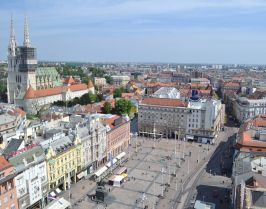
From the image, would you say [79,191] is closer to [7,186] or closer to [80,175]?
[80,175]

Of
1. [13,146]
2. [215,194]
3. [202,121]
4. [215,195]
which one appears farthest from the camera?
[202,121]

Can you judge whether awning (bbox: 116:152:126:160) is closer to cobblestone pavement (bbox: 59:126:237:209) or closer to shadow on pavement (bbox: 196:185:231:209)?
cobblestone pavement (bbox: 59:126:237:209)

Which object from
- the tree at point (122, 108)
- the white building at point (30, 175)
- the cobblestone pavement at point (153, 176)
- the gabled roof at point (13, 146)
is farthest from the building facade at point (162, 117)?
the gabled roof at point (13, 146)

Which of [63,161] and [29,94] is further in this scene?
[29,94]

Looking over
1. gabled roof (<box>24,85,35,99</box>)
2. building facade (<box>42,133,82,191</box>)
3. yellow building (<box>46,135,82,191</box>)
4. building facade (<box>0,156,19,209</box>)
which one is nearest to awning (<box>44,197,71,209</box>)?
building facade (<box>42,133,82,191</box>)

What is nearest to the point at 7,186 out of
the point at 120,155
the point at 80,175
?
the point at 80,175

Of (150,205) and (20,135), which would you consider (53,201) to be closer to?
(150,205)
